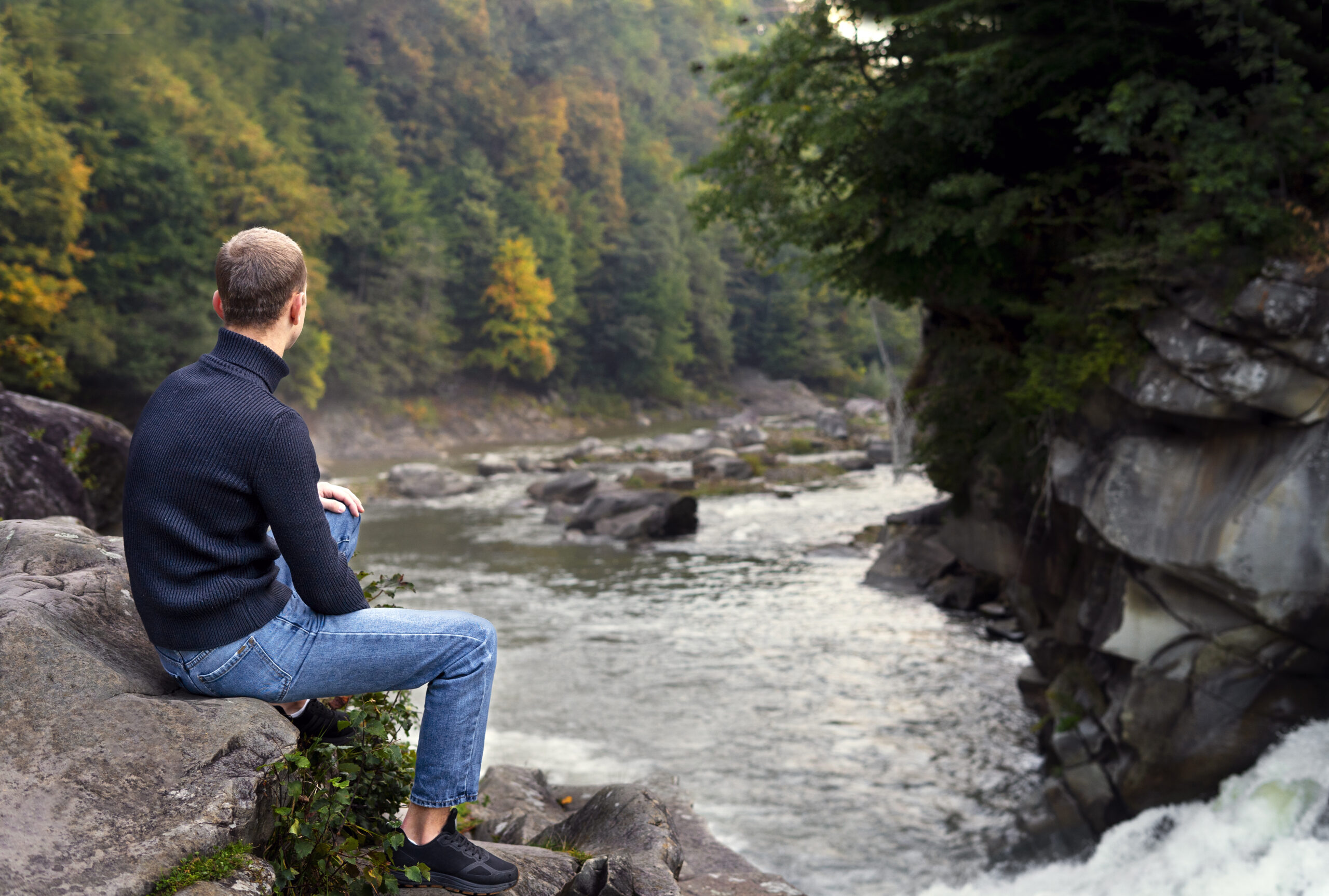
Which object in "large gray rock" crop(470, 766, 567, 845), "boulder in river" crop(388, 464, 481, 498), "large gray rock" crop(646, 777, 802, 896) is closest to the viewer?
"large gray rock" crop(646, 777, 802, 896)

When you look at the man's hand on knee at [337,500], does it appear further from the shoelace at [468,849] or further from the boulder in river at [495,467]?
the boulder in river at [495,467]

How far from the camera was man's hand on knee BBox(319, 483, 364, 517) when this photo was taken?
3.57 meters

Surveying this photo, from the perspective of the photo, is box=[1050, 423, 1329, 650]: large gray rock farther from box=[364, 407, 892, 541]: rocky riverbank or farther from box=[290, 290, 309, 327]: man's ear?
box=[364, 407, 892, 541]: rocky riverbank

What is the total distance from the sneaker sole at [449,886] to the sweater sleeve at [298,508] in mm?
1019

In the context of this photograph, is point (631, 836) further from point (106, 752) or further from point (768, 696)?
point (768, 696)

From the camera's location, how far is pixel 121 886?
2625 millimetres

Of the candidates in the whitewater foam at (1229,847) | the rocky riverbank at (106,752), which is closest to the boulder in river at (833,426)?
the whitewater foam at (1229,847)

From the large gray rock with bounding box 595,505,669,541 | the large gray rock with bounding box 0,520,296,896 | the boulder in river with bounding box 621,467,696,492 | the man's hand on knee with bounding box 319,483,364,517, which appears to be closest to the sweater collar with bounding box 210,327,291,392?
the man's hand on knee with bounding box 319,483,364,517

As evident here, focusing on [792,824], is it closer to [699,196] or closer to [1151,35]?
[1151,35]

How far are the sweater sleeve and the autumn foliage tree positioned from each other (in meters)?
53.0

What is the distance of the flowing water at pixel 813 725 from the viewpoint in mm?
7375

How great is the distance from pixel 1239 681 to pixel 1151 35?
214 inches

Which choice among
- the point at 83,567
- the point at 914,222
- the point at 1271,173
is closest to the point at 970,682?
the point at 914,222

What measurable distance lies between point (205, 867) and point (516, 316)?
178 ft
